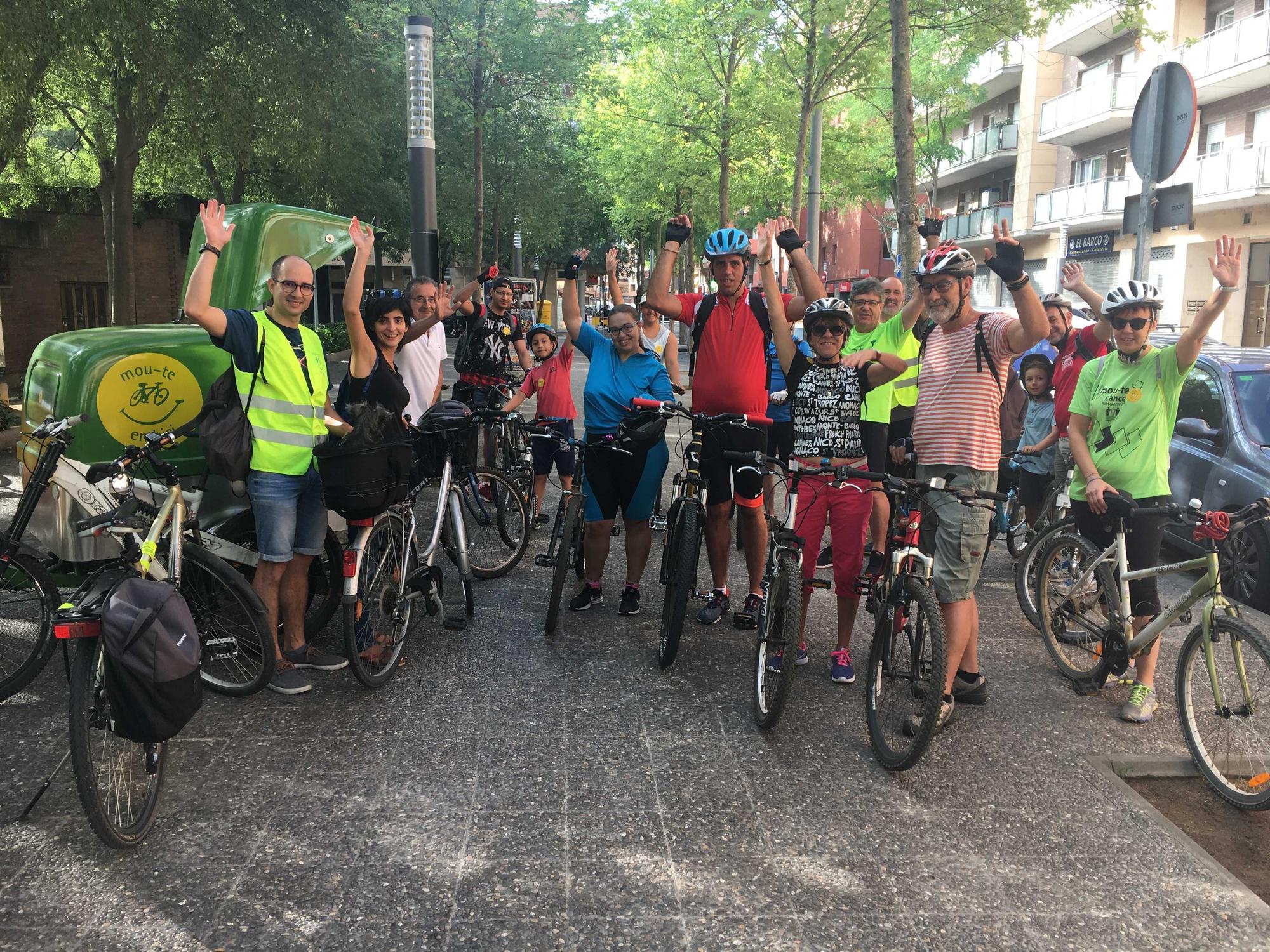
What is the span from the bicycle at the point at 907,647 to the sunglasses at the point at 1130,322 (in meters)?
1.21

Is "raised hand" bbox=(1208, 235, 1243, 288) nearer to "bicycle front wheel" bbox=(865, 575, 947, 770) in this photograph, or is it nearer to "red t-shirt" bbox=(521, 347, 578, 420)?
"bicycle front wheel" bbox=(865, 575, 947, 770)

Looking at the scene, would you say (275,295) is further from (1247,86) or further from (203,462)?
(1247,86)

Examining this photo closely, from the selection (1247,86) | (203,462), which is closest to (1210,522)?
(203,462)

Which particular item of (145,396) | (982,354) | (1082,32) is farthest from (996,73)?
(145,396)

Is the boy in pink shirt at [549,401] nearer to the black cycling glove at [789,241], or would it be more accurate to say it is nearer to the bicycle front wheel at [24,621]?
the black cycling glove at [789,241]

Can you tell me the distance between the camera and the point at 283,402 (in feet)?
14.6

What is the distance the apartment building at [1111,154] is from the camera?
2295 centimetres

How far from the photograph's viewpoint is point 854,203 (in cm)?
4109

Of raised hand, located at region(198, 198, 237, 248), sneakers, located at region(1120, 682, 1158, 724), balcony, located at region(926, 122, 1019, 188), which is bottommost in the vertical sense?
sneakers, located at region(1120, 682, 1158, 724)

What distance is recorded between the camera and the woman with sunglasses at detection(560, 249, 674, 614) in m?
5.73

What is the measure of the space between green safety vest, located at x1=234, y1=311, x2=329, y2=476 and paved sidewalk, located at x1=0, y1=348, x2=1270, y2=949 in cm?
113

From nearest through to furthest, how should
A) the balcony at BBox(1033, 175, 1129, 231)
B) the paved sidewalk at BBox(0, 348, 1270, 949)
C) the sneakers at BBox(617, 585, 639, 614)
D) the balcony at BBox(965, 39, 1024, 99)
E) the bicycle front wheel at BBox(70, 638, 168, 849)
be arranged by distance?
the paved sidewalk at BBox(0, 348, 1270, 949) → the bicycle front wheel at BBox(70, 638, 168, 849) → the sneakers at BBox(617, 585, 639, 614) → the balcony at BBox(1033, 175, 1129, 231) → the balcony at BBox(965, 39, 1024, 99)

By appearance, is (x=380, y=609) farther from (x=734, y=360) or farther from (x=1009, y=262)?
(x=1009, y=262)

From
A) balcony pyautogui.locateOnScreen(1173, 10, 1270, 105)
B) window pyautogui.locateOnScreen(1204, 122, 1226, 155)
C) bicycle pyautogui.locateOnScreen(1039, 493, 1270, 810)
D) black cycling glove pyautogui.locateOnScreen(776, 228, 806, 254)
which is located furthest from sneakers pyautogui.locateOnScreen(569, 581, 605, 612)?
window pyautogui.locateOnScreen(1204, 122, 1226, 155)
